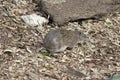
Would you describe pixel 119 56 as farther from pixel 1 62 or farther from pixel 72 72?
pixel 1 62

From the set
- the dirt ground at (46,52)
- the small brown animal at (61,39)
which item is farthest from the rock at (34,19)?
the small brown animal at (61,39)

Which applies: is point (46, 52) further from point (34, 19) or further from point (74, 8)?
point (74, 8)

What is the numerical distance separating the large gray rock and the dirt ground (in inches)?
5.9

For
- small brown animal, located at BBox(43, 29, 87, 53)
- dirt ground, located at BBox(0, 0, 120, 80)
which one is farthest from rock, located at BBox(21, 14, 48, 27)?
small brown animal, located at BBox(43, 29, 87, 53)

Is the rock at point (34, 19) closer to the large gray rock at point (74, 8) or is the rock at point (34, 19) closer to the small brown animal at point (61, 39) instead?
the large gray rock at point (74, 8)

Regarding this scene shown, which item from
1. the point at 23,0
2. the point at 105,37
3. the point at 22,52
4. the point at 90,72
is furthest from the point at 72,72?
the point at 23,0

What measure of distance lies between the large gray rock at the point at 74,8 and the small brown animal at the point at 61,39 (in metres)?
0.51

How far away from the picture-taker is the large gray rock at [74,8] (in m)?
7.51

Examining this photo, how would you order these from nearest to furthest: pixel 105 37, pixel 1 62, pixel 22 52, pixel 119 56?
pixel 1 62
pixel 22 52
pixel 119 56
pixel 105 37

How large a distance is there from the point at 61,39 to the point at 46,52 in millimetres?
375

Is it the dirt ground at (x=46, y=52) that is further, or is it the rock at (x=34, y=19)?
the rock at (x=34, y=19)

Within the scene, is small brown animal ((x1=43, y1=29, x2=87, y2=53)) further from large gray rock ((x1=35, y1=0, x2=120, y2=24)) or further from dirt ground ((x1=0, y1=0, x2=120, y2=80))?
large gray rock ((x1=35, y1=0, x2=120, y2=24))

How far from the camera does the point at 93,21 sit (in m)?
8.06

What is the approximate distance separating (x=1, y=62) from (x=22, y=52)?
50 centimetres
